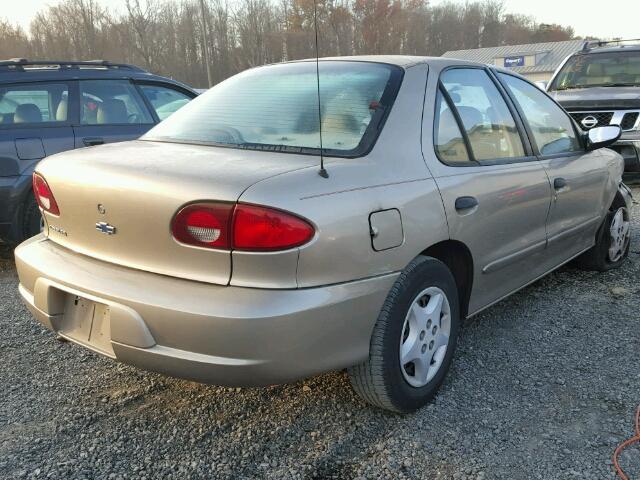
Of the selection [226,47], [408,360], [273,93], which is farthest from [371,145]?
[226,47]

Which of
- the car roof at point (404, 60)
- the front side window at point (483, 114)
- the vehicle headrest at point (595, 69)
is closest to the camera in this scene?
the car roof at point (404, 60)

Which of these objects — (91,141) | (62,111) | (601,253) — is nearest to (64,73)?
(62,111)

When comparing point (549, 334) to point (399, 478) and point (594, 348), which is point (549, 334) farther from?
point (399, 478)

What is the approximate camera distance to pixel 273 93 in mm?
2916

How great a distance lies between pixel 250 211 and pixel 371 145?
694 mm

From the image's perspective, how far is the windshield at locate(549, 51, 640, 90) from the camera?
850cm

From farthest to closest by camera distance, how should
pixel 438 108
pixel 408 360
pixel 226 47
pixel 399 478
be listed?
1. pixel 226 47
2. pixel 438 108
3. pixel 408 360
4. pixel 399 478

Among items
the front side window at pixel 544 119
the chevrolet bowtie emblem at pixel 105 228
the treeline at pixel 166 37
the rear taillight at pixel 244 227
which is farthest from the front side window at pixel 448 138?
the treeline at pixel 166 37

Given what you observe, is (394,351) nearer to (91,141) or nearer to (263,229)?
(263,229)

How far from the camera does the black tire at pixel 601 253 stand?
4.44 m

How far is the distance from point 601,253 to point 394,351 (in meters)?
2.79

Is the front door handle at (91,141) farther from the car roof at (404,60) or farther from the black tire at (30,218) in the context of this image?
the car roof at (404,60)

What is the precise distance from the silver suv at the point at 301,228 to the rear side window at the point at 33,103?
2.50 meters

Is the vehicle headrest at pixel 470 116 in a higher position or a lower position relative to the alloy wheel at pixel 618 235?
higher
